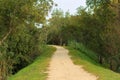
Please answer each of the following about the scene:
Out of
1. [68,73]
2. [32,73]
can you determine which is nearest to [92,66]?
[68,73]

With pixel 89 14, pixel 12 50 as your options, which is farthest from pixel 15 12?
pixel 89 14

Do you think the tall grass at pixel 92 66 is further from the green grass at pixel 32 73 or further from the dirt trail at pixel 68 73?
the green grass at pixel 32 73

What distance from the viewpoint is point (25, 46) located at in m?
38.8

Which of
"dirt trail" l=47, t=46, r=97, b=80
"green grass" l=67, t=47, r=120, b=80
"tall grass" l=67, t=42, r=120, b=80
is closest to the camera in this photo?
"dirt trail" l=47, t=46, r=97, b=80

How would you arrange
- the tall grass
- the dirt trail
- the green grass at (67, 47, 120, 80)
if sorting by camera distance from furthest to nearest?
the tall grass, the green grass at (67, 47, 120, 80), the dirt trail

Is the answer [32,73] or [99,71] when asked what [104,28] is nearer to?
[99,71]

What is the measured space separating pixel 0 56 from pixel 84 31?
20.1m

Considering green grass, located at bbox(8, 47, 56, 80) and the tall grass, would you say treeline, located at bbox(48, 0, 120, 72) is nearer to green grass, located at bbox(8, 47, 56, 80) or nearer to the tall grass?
the tall grass

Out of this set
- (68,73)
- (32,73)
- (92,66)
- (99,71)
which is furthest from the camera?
(92,66)

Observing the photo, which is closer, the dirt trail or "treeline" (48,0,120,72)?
the dirt trail

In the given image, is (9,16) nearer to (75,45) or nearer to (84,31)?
(84,31)

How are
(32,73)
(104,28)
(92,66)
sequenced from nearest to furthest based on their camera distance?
(32,73), (92,66), (104,28)

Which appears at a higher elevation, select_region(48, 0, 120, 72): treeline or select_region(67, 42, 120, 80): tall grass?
select_region(48, 0, 120, 72): treeline

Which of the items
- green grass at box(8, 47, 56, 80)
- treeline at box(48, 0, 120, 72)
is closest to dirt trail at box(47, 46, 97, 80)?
green grass at box(8, 47, 56, 80)
